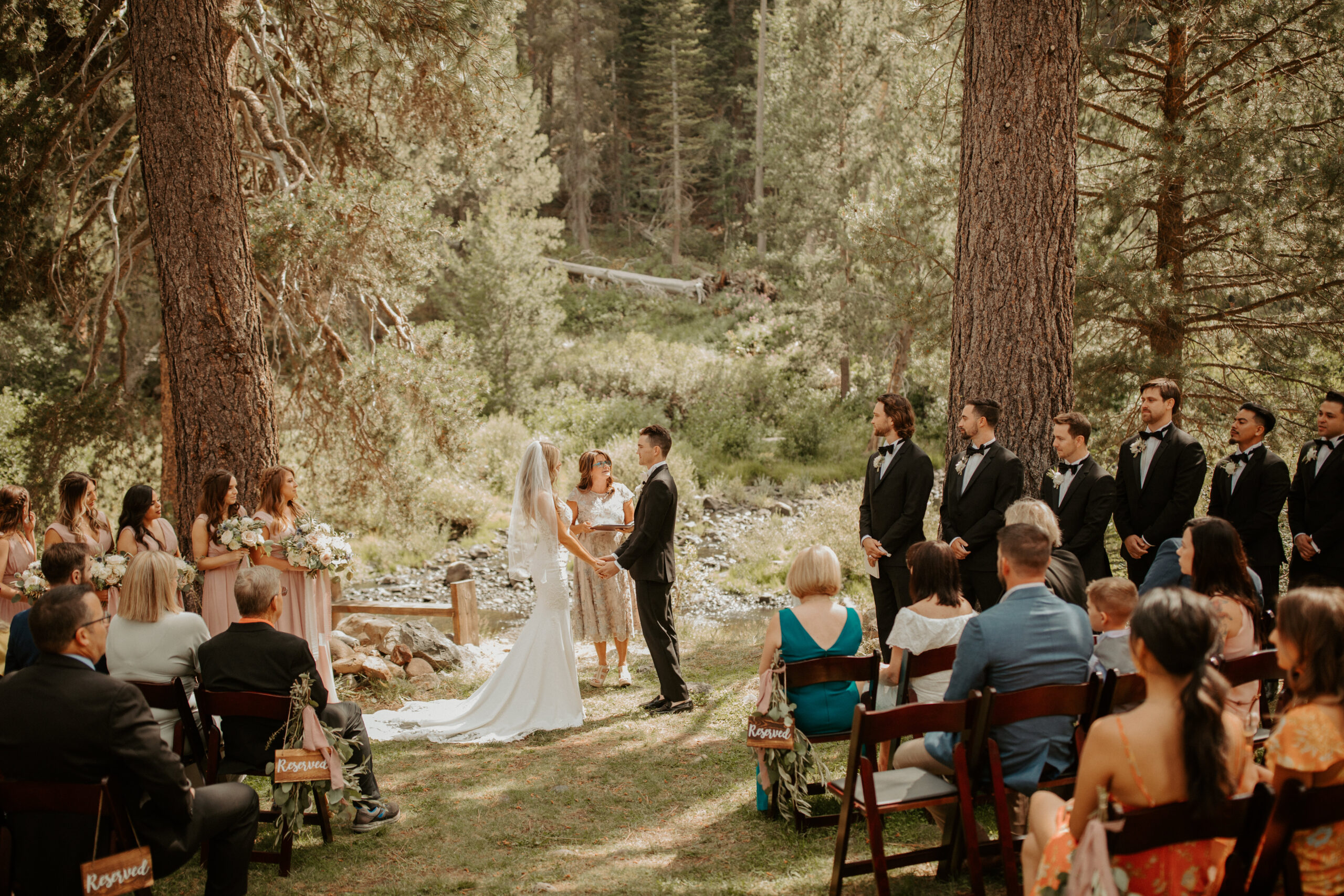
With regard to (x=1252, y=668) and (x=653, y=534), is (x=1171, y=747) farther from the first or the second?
(x=653, y=534)

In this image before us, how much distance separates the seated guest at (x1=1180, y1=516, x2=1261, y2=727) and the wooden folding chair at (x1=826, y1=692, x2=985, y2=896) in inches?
53.1

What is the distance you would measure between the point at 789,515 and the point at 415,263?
33.6 feet

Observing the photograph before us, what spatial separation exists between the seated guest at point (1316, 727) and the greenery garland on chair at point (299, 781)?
11.8 ft

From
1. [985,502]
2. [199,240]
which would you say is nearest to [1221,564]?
[985,502]

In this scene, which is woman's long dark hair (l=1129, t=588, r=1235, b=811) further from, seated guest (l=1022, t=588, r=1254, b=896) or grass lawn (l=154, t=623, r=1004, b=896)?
grass lawn (l=154, t=623, r=1004, b=896)

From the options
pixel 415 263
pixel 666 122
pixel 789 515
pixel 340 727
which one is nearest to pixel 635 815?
pixel 340 727

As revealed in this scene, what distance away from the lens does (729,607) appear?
12672 mm

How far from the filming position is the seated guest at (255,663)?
152 inches

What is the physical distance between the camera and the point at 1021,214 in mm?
5984

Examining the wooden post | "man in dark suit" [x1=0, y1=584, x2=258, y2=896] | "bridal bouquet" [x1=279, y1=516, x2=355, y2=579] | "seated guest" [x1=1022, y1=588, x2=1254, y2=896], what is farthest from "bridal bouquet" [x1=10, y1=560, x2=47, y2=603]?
"seated guest" [x1=1022, y1=588, x2=1254, y2=896]

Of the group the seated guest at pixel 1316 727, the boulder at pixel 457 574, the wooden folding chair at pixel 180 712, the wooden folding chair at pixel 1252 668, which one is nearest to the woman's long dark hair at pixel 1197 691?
the seated guest at pixel 1316 727

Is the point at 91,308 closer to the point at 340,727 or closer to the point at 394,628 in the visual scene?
the point at 394,628

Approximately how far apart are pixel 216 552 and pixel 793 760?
153 inches

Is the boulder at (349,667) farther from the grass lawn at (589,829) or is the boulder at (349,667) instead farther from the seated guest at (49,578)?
the seated guest at (49,578)
